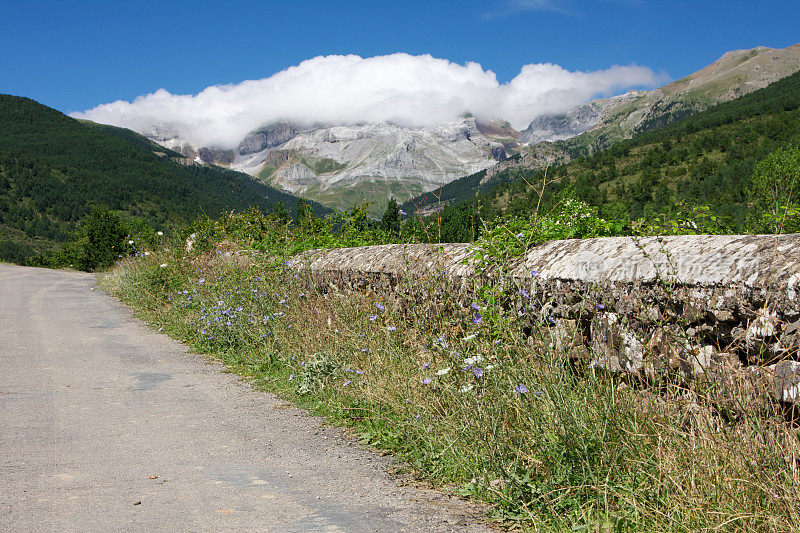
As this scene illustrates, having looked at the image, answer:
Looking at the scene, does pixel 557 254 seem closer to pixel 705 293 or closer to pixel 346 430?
pixel 705 293

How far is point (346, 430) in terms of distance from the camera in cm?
415

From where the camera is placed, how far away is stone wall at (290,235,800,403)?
247 cm

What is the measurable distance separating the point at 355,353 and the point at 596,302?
8.16 ft

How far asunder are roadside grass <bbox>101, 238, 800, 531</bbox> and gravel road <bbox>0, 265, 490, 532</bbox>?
26 cm

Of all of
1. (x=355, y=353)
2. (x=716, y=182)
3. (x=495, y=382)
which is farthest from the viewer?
(x=716, y=182)

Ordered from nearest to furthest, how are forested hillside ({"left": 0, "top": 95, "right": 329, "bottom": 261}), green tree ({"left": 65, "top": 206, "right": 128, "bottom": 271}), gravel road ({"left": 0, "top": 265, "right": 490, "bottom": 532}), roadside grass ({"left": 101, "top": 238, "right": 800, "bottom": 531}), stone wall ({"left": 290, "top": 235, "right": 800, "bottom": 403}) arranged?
roadside grass ({"left": 101, "top": 238, "right": 800, "bottom": 531}) → stone wall ({"left": 290, "top": 235, "right": 800, "bottom": 403}) → gravel road ({"left": 0, "top": 265, "right": 490, "bottom": 532}) → green tree ({"left": 65, "top": 206, "right": 128, "bottom": 271}) → forested hillside ({"left": 0, "top": 95, "right": 329, "bottom": 261})

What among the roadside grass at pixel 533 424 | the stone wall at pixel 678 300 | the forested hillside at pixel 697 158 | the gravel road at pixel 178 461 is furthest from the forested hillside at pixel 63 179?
the stone wall at pixel 678 300

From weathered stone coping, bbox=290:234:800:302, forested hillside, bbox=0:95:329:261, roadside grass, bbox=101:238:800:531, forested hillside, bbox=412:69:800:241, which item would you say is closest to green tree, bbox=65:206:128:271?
roadside grass, bbox=101:238:800:531

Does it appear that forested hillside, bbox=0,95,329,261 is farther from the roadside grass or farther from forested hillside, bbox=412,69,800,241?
the roadside grass

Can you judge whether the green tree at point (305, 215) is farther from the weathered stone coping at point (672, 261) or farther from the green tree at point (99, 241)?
the green tree at point (99, 241)

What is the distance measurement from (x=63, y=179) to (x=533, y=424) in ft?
615

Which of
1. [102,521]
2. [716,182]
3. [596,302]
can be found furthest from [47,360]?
[716,182]

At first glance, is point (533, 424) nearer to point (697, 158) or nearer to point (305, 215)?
point (305, 215)

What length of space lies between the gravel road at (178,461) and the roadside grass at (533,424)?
26 centimetres
